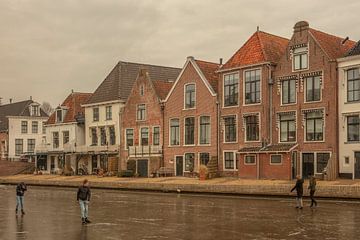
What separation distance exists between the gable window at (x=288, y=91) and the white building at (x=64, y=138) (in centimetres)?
2993

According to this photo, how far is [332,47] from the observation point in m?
43.8

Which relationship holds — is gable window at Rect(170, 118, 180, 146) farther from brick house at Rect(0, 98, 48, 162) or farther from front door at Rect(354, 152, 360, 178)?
brick house at Rect(0, 98, 48, 162)

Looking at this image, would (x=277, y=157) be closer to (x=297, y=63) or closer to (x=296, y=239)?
(x=297, y=63)

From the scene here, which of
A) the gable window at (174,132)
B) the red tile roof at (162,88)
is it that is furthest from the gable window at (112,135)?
the gable window at (174,132)

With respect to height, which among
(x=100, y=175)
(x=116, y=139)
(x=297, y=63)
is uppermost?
(x=297, y=63)

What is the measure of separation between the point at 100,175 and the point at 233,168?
17.4 m

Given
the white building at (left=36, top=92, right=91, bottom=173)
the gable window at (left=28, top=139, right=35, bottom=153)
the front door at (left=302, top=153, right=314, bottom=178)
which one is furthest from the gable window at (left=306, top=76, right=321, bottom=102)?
the gable window at (left=28, top=139, right=35, bottom=153)

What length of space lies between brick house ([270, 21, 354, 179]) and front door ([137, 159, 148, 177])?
51.8ft

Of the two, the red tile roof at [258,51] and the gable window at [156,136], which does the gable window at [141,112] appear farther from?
the red tile roof at [258,51]

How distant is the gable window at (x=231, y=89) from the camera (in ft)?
158

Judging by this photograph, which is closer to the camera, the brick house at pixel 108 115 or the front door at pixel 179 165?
the front door at pixel 179 165

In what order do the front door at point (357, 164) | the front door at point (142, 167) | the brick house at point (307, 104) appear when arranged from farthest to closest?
1. the front door at point (142, 167)
2. the brick house at point (307, 104)
3. the front door at point (357, 164)

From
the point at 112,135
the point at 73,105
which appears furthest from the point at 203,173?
the point at 73,105

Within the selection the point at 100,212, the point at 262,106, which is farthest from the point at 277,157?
the point at 100,212
